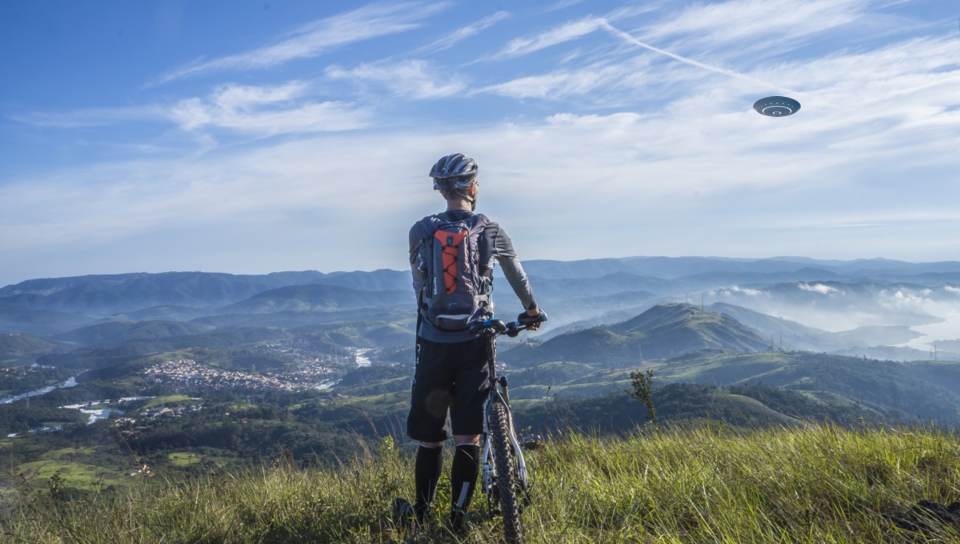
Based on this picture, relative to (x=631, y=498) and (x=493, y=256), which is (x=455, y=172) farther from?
(x=631, y=498)

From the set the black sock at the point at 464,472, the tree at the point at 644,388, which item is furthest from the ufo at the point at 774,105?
the black sock at the point at 464,472

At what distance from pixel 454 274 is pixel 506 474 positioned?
1600 mm

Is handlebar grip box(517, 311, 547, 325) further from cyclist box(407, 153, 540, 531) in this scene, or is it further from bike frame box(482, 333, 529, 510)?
bike frame box(482, 333, 529, 510)

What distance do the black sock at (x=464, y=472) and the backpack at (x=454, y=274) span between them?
39.7 inches

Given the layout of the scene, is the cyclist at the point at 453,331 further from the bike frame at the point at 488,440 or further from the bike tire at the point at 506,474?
the bike tire at the point at 506,474

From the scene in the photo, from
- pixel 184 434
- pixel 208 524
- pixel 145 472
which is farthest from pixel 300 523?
pixel 184 434

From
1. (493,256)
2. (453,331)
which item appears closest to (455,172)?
(493,256)

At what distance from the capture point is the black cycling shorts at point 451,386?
4.72 meters

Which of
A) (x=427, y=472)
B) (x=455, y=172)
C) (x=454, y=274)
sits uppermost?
(x=455, y=172)

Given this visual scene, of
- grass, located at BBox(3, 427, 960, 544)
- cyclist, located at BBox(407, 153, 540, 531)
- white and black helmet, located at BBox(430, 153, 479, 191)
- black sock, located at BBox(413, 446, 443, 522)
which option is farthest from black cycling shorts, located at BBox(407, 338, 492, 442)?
white and black helmet, located at BBox(430, 153, 479, 191)

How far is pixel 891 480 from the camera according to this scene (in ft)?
13.4

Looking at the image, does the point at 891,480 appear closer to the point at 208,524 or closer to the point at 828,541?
the point at 828,541

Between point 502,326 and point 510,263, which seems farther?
point 510,263

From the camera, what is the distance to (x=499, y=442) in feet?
14.6
